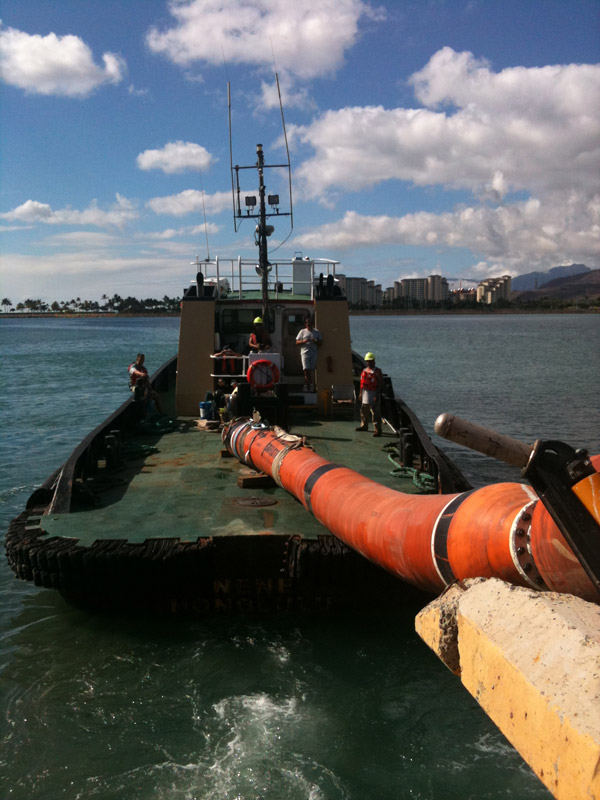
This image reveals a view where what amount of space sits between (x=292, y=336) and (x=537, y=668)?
1299 centimetres

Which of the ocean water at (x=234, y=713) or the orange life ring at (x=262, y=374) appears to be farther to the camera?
the orange life ring at (x=262, y=374)

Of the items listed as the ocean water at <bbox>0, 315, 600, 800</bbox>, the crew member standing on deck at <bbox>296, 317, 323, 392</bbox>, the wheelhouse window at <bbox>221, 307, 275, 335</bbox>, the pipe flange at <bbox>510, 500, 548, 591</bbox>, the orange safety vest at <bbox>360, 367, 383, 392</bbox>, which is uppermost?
the wheelhouse window at <bbox>221, 307, 275, 335</bbox>

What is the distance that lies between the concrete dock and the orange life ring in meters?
8.48

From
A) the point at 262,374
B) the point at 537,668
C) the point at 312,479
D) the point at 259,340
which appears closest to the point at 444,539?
the point at 537,668

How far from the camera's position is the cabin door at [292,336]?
1491cm

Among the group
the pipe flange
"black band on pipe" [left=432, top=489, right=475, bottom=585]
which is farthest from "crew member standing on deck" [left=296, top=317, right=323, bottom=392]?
the pipe flange

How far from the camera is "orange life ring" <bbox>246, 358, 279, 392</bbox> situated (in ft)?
37.8

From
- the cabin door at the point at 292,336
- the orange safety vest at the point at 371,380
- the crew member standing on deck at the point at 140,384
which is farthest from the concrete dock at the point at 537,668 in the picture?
the cabin door at the point at 292,336

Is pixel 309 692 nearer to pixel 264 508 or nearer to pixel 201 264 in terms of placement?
pixel 264 508

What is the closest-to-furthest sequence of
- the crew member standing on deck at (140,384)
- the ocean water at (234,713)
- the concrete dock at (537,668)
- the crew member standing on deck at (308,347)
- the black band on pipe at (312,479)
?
the concrete dock at (537,668) < the ocean water at (234,713) < the black band on pipe at (312,479) < the crew member standing on deck at (140,384) < the crew member standing on deck at (308,347)

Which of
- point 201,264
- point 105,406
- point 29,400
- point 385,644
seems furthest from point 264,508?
point 29,400

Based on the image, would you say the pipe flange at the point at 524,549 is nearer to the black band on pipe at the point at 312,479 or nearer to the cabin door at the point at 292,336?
the black band on pipe at the point at 312,479

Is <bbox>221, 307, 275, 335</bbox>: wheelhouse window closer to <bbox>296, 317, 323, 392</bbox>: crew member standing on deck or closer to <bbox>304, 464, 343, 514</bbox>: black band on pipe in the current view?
<bbox>296, 317, 323, 392</bbox>: crew member standing on deck

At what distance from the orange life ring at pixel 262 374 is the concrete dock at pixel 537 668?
27.8ft
